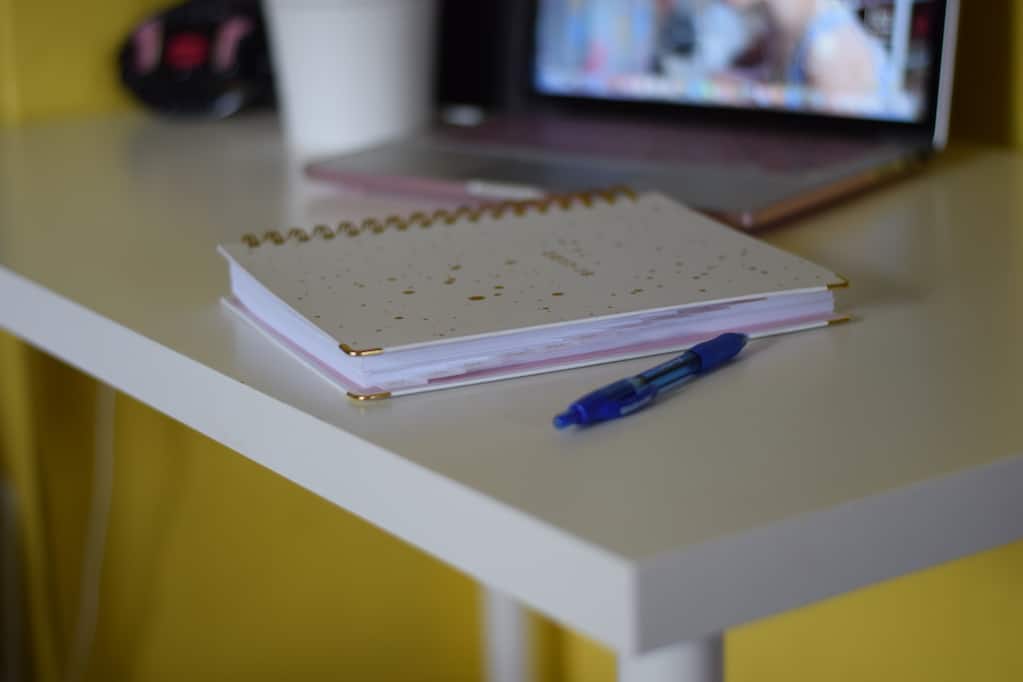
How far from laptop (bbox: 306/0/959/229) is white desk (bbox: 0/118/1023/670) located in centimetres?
9

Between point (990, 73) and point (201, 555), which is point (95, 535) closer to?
point (201, 555)

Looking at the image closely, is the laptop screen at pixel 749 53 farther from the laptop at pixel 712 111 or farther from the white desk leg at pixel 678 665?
the white desk leg at pixel 678 665

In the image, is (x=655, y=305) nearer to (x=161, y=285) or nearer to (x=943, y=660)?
(x=161, y=285)

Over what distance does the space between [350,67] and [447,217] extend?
0.41m

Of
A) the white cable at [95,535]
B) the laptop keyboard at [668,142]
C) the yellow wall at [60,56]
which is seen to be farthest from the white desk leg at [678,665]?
the yellow wall at [60,56]

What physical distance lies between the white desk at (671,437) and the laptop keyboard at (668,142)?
0.11m

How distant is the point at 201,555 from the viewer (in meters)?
1.22

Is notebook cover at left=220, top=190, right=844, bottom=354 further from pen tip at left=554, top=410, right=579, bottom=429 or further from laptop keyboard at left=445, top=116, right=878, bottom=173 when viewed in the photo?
laptop keyboard at left=445, top=116, right=878, bottom=173

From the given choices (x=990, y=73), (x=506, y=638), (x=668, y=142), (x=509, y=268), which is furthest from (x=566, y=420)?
(x=506, y=638)

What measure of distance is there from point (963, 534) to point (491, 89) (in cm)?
87

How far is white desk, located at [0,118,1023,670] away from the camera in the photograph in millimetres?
391

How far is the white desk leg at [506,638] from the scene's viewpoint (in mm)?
1184

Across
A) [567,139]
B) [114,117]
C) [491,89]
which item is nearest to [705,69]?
[567,139]

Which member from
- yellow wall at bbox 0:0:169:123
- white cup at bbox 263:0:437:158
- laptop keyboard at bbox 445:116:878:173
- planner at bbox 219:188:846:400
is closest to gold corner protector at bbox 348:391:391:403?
planner at bbox 219:188:846:400
